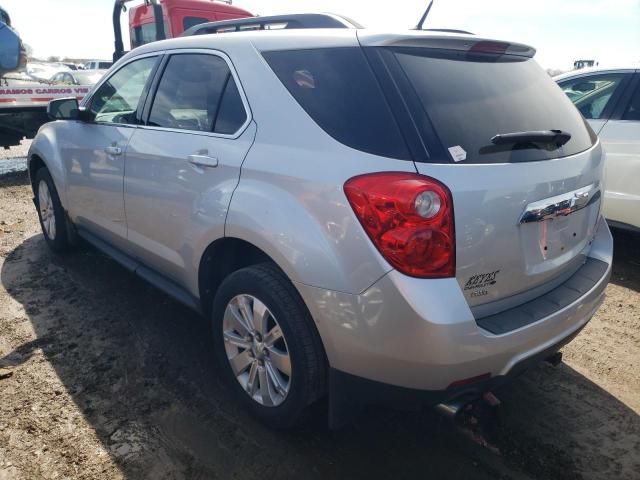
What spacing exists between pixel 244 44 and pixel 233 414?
72.5 inches

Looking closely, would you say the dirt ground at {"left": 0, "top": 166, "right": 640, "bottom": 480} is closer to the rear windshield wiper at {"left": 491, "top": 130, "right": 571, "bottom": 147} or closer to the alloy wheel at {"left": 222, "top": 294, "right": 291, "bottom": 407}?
the alloy wheel at {"left": 222, "top": 294, "right": 291, "bottom": 407}

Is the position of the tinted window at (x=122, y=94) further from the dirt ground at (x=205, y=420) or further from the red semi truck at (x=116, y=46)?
the red semi truck at (x=116, y=46)

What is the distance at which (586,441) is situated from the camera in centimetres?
244

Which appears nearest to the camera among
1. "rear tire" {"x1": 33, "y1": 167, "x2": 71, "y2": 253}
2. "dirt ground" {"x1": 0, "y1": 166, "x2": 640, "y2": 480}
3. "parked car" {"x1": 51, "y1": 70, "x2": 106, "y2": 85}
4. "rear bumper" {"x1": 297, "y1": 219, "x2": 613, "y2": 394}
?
"rear bumper" {"x1": 297, "y1": 219, "x2": 613, "y2": 394}

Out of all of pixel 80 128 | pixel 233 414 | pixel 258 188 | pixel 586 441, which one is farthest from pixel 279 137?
pixel 80 128

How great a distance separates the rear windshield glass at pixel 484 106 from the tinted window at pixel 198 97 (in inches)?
34.8

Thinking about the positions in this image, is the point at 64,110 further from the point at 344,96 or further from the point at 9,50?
the point at 9,50

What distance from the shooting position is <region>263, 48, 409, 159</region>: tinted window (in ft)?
6.33

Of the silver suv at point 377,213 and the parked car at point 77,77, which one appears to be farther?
the parked car at point 77,77

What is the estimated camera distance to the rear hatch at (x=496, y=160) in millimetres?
1876

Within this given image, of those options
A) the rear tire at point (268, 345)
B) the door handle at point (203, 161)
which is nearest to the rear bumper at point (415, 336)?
the rear tire at point (268, 345)

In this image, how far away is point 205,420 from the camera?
254 centimetres

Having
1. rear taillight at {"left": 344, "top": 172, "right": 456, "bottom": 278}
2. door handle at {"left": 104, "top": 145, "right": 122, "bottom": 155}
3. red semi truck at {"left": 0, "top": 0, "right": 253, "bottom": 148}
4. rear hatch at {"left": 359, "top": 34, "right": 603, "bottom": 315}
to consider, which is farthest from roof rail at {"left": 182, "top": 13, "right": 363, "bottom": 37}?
red semi truck at {"left": 0, "top": 0, "right": 253, "bottom": 148}

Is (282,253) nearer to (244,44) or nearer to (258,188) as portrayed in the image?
(258,188)
